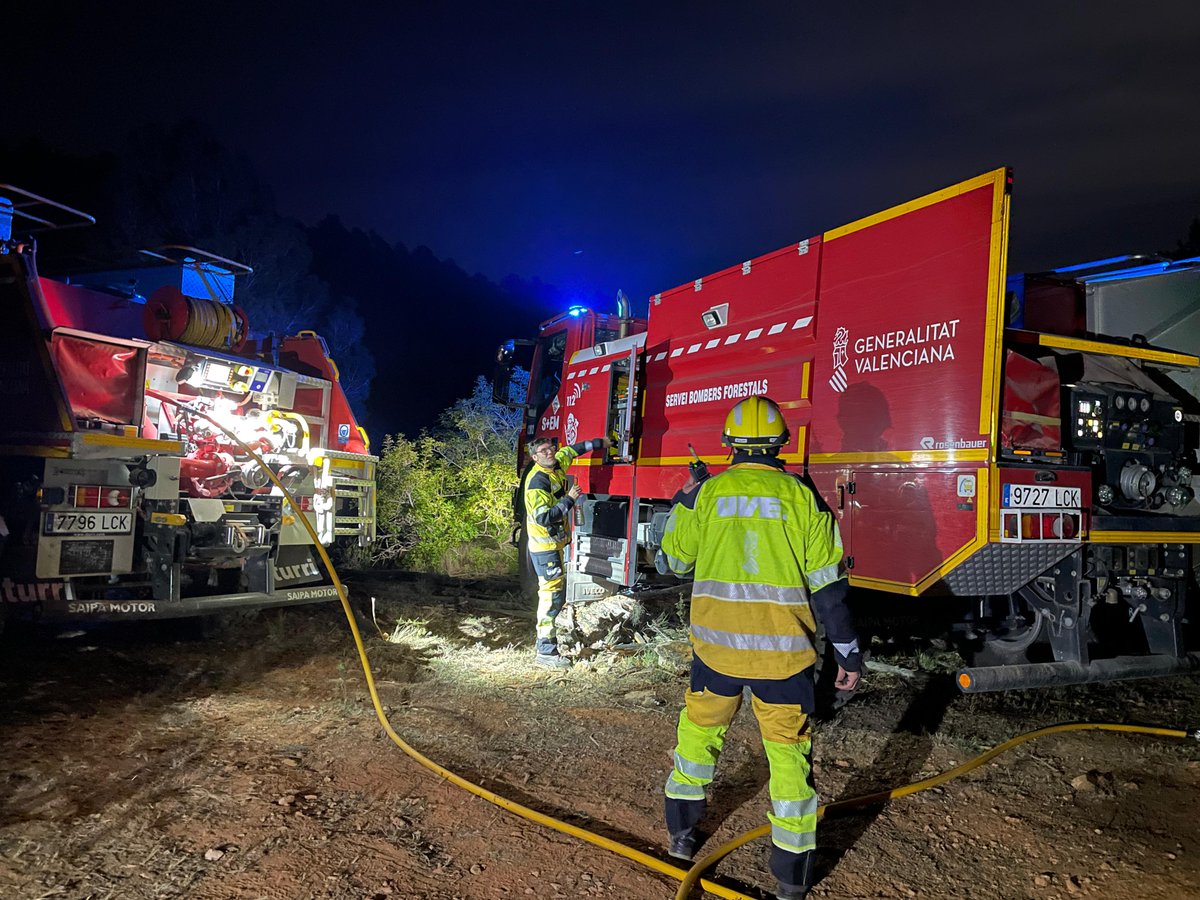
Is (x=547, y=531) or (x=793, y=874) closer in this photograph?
(x=793, y=874)

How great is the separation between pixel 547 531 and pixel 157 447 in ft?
9.16

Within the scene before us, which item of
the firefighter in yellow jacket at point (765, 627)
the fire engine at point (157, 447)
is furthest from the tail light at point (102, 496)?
the firefighter in yellow jacket at point (765, 627)

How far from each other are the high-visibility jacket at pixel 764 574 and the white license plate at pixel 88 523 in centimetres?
433

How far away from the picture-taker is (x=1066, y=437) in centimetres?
416

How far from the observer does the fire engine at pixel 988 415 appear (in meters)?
3.89

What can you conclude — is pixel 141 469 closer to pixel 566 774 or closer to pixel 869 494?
pixel 566 774

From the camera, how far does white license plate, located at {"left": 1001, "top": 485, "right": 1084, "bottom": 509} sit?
12.5 feet

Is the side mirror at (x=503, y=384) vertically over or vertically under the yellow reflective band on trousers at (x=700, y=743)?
over

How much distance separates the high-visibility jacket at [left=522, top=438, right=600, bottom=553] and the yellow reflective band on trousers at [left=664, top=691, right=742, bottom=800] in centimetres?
301

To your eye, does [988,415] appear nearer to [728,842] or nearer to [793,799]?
[793,799]

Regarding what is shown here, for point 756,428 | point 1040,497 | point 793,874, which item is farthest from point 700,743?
point 1040,497

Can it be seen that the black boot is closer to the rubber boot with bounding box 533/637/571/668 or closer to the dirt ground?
the dirt ground

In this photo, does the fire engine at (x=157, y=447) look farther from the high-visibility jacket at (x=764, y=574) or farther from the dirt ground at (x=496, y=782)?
the high-visibility jacket at (x=764, y=574)

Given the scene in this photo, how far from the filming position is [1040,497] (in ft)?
12.9
